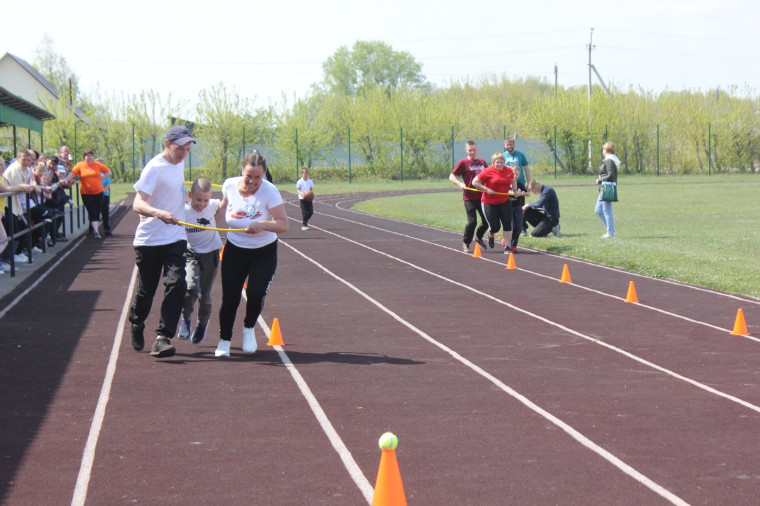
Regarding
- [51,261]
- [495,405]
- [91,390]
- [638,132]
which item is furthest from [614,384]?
[638,132]

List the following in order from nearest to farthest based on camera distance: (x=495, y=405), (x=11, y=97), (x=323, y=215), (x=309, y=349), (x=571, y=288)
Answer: (x=495, y=405), (x=309, y=349), (x=571, y=288), (x=11, y=97), (x=323, y=215)

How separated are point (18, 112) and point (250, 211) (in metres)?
14.6

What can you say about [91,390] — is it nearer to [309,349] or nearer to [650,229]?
[309,349]

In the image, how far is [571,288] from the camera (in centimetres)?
1355

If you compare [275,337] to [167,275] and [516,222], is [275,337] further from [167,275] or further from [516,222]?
[516,222]

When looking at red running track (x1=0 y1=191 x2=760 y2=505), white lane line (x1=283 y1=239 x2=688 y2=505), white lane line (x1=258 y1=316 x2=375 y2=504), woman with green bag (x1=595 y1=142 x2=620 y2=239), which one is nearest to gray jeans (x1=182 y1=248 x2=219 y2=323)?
→ red running track (x1=0 y1=191 x2=760 y2=505)

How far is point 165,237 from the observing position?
855cm

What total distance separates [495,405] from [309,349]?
103 inches

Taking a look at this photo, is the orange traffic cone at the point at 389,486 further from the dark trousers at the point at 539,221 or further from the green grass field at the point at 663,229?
the dark trousers at the point at 539,221

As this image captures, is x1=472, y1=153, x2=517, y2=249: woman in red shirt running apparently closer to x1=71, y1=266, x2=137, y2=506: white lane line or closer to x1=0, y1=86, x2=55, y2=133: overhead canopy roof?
x1=0, y1=86, x2=55, y2=133: overhead canopy roof

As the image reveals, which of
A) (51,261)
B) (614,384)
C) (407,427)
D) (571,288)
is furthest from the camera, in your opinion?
(51,261)

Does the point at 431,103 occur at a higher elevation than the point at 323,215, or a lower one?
higher

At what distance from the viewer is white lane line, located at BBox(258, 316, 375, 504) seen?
5.20 m

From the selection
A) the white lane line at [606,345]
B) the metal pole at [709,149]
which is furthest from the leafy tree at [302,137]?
the white lane line at [606,345]
